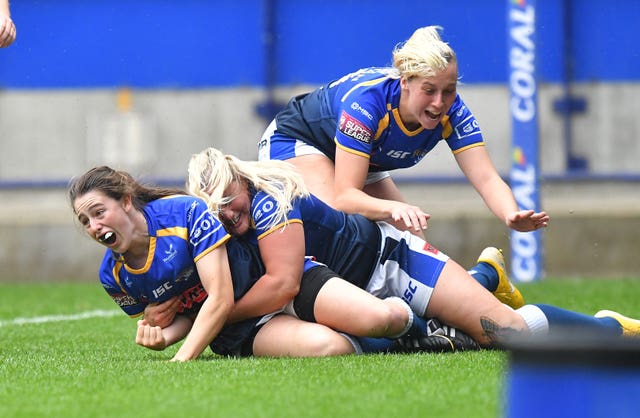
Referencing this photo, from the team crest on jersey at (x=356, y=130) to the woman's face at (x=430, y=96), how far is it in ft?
0.66

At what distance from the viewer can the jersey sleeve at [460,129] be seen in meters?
5.48

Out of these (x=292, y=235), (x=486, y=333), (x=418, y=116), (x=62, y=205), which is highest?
(x=418, y=116)

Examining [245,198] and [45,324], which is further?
[45,324]

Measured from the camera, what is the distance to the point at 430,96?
16.9 ft

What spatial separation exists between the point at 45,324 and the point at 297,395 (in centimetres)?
359

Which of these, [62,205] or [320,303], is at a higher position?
[320,303]

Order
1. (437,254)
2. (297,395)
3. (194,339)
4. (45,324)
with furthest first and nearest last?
(45,324)
(437,254)
(194,339)
(297,395)

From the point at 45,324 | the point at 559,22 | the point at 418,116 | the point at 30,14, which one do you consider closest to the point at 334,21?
the point at 559,22

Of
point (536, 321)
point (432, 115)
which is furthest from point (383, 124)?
point (536, 321)

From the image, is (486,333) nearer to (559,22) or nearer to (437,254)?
(437,254)

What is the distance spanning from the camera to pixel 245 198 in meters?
4.89

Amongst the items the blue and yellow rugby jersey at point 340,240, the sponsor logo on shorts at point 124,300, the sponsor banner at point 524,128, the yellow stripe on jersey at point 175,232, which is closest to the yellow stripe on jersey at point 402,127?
the blue and yellow rugby jersey at point 340,240

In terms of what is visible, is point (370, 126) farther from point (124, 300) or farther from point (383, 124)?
point (124, 300)

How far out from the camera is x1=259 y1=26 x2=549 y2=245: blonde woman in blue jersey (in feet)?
16.8
